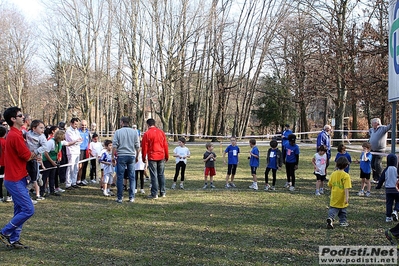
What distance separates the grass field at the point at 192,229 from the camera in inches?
211

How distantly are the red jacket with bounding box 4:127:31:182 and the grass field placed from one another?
3.65ft

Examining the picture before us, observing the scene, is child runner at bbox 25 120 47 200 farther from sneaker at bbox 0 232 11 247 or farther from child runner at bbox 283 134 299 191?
child runner at bbox 283 134 299 191

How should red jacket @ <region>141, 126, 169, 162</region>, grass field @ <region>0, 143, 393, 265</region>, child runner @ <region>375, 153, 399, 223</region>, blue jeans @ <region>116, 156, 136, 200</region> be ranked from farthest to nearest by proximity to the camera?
red jacket @ <region>141, 126, 169, 162</region>
blue jeans @ <region>116, 156, 136, 200</region>
child runner @ <region>375, 153, 399, 223</region>
grass field @ <region>0, 143, 393, 265</region>

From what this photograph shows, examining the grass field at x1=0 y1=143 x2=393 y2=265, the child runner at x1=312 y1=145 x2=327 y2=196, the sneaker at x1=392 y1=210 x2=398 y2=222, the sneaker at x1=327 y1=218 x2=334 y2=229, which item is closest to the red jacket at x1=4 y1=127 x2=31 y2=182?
the grass field at x1=0 y1=143 x2=393 y2=265

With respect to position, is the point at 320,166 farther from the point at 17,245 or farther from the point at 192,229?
the point at 17,245

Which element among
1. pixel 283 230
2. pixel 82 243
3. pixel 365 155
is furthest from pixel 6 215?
pixel 365 155

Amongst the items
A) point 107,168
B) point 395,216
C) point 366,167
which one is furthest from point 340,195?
point 107,168

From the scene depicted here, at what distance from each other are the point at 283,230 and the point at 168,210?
269cm

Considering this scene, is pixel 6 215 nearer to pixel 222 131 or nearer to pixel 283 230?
pixel 283 230

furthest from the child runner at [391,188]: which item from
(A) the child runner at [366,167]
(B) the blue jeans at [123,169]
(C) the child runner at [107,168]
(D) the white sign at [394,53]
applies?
(C) the child runner at [107,168]

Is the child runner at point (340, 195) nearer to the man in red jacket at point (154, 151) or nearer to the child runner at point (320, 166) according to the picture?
the child runner at point (320, 166)

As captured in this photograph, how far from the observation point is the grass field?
17.5 feet

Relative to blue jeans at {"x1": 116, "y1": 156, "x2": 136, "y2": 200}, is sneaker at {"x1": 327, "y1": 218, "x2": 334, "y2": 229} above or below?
below

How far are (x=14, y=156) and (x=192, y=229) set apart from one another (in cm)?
314
